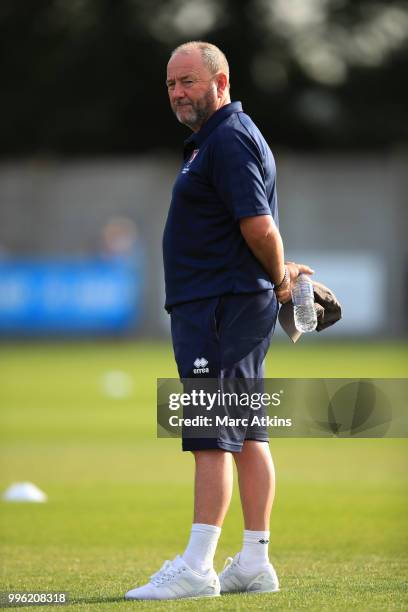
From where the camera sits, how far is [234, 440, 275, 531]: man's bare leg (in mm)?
5254

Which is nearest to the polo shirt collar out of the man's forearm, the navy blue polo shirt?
the navy blue polo shirt

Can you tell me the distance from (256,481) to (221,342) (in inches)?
23.2

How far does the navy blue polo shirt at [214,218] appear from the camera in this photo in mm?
5055

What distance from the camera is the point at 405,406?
18.6 ft

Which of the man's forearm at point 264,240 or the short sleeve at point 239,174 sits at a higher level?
the short sleeve at point 239,174

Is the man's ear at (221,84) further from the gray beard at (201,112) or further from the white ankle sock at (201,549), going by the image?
the white ankle sock at (201,549)

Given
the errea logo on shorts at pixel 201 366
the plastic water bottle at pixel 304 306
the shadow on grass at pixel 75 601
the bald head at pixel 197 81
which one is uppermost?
the bald head at pixel 197 81

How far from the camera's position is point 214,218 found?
5.15 meters

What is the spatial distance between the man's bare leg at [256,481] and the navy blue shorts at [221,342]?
0.13 metres

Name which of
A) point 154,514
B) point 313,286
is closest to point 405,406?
point 313,286

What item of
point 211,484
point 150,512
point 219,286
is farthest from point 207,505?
Answer: point 150,512

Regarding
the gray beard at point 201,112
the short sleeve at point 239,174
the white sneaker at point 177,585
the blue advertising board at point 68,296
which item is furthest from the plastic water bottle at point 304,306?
the blue advertising board at point 68,296

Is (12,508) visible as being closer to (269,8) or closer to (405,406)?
(405,406)

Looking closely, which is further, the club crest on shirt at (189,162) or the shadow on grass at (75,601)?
the club crest on shirt at (189,162)
